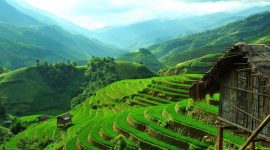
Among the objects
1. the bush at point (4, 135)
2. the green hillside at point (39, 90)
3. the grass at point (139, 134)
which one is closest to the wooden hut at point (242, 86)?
the grass at point (139, 134)

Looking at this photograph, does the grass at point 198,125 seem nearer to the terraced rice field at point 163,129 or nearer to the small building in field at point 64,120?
the terraced rice field at point 163,129

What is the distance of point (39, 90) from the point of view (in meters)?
144

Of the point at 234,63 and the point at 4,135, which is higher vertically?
the point at 234,63

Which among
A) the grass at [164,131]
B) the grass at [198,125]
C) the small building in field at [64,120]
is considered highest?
the grass at [198,125]

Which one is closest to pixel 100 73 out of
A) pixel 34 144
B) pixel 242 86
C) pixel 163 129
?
pixel 34 144

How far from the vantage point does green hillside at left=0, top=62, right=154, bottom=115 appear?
130 meters

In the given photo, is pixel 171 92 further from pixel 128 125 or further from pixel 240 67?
pixel 240 67

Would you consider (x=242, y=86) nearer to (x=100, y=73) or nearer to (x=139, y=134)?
(x=139, y=134)

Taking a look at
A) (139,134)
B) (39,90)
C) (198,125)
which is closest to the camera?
(198,125)

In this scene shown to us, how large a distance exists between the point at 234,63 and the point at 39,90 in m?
137

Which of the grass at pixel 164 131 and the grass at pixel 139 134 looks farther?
the grass at pixel 139 134

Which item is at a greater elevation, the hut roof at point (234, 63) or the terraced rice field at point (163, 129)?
the hut roof at point (234, 63)

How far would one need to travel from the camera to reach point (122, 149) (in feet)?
98.3

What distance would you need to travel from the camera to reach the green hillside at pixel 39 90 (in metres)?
130
